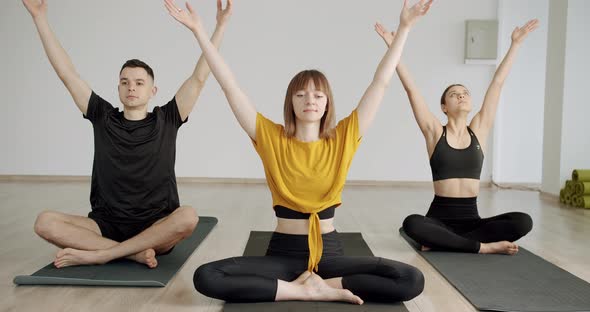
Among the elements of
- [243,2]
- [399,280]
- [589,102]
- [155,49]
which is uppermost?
[243,2]

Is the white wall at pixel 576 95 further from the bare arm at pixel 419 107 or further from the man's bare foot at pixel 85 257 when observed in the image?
the man's bare foot at pixel 85 257

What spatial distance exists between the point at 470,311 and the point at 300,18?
5.06m

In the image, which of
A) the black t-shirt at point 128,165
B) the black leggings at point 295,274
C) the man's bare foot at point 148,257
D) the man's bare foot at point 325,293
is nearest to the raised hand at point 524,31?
the black leggings at point 295,274

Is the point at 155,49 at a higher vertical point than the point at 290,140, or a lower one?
higher

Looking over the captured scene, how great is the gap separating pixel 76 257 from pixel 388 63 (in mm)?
1674

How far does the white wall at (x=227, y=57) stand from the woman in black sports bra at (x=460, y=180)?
3291 mm

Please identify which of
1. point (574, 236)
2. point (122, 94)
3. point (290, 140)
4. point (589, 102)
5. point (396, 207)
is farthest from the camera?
point (589, 102)

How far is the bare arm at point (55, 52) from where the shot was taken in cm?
280

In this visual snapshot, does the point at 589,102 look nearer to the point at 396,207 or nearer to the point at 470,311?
the point at 396,207

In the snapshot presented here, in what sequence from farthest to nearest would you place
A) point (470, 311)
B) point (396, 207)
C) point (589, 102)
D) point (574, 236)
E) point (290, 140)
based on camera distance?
1. point (589, 102)
2. point (396, 207)
3. point (574, 236)
4. point (290, 140)
5. point (470, 311)

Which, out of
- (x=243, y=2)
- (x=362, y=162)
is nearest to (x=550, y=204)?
(x=362, y=162)

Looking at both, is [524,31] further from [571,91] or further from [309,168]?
[571,91]

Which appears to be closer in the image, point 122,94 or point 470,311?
point 470,311

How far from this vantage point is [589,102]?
5555 millimetres
